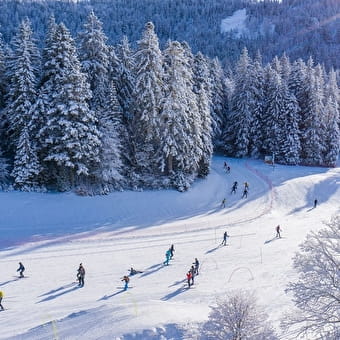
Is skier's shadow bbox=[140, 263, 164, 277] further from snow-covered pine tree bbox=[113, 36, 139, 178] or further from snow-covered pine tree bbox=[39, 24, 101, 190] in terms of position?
snow-covered pine tree bbox=[113, 36, 139, 178]

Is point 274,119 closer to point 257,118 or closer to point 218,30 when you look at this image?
point 257,118

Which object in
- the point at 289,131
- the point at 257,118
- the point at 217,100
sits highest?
the point at 217,100

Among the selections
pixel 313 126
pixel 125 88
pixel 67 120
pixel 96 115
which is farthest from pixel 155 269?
pixel 313 126

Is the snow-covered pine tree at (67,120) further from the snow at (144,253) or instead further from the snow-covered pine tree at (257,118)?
the snow-covered pine tree at (257,118)

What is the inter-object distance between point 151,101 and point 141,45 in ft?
18.8

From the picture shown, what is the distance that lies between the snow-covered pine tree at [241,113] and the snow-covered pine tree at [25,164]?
31069 millimetres

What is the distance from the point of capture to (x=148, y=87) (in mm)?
35094

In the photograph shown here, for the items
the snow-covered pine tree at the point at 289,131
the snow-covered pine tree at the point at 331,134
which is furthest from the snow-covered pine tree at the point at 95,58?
the snow-covered pine tree at the point at 331,134

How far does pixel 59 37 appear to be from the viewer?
108 feet

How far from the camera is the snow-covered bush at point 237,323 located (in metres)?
11.4

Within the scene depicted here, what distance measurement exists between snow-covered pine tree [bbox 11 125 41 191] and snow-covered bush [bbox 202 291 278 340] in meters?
23.9

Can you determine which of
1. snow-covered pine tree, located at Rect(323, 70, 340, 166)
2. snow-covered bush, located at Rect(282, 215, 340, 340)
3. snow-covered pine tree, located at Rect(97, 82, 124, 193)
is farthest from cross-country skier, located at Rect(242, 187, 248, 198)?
snow-covered bush, located at Rect(282, 215, 340, 340)

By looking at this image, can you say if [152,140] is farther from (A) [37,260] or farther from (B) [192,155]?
(A) [37,260]

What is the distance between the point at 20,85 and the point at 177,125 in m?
14.3
